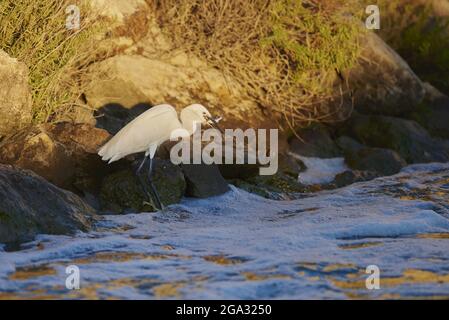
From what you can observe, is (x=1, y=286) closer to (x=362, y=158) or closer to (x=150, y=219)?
(x=150, y=219)

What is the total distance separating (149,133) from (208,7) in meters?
2.68

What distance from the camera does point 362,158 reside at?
9828mm

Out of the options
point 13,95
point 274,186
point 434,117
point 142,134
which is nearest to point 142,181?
point 142,134

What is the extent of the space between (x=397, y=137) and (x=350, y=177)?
1390mm

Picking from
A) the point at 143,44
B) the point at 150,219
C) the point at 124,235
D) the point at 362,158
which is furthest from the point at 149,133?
the point at 362,158

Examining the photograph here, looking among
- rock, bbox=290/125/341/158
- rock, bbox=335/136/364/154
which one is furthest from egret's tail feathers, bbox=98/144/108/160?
rock, bbox=335/136/364/154

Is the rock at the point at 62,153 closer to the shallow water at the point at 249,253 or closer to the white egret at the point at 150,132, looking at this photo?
the white egret at the point at 150,132

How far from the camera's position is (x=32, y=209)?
614 cm

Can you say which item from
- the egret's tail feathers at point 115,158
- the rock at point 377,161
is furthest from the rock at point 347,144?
the egret's tail feathers at point 115,158

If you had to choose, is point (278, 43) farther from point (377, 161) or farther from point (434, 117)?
point (434, 117)

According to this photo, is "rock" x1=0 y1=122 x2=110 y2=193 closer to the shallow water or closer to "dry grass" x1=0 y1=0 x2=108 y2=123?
"dry grass" x1=0 y1=0 x2=108 y2=123

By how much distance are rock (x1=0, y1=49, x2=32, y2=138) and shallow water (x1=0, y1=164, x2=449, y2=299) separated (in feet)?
4.26

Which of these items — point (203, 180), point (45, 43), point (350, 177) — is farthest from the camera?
point (350, 177)

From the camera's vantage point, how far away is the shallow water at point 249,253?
4984mm
